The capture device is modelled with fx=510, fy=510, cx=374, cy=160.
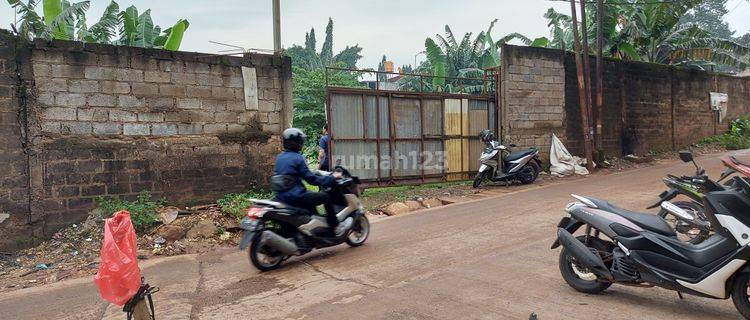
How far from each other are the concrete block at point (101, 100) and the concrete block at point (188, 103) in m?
0.93

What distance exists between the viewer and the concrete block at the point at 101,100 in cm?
716

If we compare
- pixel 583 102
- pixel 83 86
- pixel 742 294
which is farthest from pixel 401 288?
pixel 583 102

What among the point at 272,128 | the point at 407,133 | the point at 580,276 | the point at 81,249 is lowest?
the point at 81,249

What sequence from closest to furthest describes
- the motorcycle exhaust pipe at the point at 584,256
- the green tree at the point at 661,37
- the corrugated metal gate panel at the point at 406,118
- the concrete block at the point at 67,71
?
the motorcycle exhaust pipe at the point at 584,256 < the concrete block at the point at 67,71 < the corrugated metal gate panel at the point at 406,118 < the green tree at the point at 661,37

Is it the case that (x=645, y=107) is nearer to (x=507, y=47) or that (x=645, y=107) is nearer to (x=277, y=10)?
(x=507, y=47)

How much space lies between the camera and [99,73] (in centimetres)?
723

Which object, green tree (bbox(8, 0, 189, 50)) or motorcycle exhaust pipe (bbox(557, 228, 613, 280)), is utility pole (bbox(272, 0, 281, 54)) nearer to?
green tree (bbox(8, 0, 189, 50))

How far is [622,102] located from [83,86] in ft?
Result: 43.3

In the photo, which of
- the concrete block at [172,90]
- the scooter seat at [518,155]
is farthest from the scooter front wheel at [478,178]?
the concrete block at [172,90]

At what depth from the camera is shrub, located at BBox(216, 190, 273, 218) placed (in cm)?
776

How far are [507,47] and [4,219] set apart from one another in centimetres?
998

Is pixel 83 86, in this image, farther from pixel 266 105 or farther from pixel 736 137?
pixel 736 137

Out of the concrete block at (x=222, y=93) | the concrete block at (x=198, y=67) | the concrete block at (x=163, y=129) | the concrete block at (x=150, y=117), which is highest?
the concrete block at (x=198, y=67)

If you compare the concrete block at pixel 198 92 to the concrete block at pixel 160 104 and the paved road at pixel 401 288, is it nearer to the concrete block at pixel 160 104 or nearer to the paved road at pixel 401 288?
the concrete block at pixel 160 104
